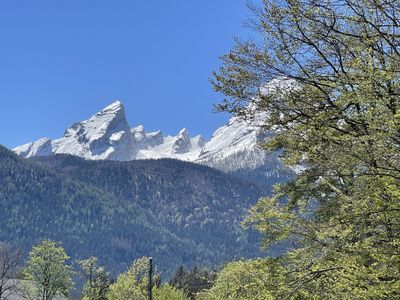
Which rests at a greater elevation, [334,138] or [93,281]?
[334,138]

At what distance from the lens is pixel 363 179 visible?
35.7 feet

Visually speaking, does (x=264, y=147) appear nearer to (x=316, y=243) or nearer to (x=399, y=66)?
(x=316, y=243)

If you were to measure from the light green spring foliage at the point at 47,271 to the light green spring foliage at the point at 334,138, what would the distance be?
44.9 metres

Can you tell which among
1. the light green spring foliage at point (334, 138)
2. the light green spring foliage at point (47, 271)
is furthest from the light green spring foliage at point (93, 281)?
the light green spring foliage at point (334, 138)

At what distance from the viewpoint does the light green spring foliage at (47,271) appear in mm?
56062

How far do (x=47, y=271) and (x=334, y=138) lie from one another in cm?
5164

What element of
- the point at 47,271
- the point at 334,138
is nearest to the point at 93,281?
the point at 47,271

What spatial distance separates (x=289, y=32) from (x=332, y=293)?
6.37 metres

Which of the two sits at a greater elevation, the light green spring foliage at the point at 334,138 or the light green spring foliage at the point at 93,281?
the light green spring foliage at the point at 334,138

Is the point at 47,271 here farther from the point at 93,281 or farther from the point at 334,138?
the point at 334,138

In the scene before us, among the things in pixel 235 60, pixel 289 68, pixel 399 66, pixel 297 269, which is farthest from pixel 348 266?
pixel 235 60

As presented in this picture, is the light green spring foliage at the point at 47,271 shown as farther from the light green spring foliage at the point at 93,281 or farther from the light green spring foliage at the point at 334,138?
the light green spring foliage at the point at 334,138

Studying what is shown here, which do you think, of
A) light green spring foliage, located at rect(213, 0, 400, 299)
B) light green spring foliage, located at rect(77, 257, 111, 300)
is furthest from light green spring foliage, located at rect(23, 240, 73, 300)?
light green spring foliage, located at rect(213, 0, 400, 299)

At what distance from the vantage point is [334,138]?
10.4 metres
